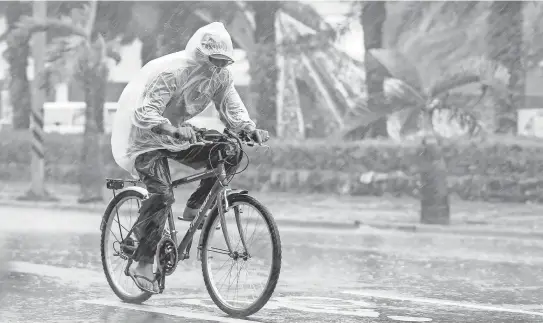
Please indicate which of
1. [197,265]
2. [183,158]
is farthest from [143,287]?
[197,265]

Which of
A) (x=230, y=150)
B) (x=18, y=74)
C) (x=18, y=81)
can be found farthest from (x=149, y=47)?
(x=230, y=150)

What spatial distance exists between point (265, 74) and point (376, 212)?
6.81 meters

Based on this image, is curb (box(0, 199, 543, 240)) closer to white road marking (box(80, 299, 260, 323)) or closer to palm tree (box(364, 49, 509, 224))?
palm tree (box(364, 49, 509, 224))

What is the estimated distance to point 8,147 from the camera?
2761cm

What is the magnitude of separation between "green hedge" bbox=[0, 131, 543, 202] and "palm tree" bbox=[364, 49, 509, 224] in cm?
39

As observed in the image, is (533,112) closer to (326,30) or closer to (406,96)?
(326,30)

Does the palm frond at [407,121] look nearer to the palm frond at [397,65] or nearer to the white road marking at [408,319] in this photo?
the palm frond at [397,65]

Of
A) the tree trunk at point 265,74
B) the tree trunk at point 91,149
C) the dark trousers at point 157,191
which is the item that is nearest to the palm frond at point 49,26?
the tree trunk at point 91,149

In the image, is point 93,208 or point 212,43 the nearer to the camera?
point 212,43

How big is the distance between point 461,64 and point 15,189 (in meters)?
10.9

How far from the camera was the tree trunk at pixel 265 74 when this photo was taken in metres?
24.4

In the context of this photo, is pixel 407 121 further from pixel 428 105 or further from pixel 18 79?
pixel 18 79

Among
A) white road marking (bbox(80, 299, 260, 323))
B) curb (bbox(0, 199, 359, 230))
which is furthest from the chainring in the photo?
curb (bbox(0, 199, 359, 230))

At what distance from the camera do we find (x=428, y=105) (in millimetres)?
16641
